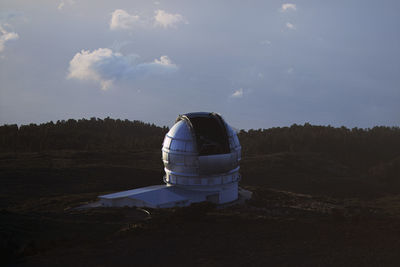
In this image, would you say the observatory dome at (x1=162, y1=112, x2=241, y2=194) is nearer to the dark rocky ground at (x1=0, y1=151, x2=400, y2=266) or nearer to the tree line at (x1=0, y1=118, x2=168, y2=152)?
the dark rocky ground at (x1=0, y1=151, x2=400, y2=266)

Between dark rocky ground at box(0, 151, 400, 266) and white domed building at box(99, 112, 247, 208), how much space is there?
1.44 metres

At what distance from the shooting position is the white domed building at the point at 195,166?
86.9 feet

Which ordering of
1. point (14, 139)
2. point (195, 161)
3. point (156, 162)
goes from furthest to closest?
point (14, 139), point (156, 162), point (195, 161)

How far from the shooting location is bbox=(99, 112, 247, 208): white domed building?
86.9 feet

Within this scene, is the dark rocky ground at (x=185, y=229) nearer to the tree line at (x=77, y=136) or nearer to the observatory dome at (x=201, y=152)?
the observatory dome at (x=201, y=152)

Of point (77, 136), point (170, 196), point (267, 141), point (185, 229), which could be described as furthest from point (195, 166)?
point (77, 136)

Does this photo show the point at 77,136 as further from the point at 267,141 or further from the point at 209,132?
the point at 209,132

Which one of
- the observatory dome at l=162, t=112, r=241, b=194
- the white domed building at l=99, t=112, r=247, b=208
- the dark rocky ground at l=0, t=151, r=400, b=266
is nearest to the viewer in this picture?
the dark rocky ground at l=0, t=151, r=400, b=266

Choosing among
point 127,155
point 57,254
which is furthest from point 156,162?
point 57,254

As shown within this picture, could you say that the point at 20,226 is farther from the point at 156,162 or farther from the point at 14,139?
the point at 14,139

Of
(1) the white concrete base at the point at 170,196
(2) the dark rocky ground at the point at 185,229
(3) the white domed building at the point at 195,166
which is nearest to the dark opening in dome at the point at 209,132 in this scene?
(3) the white domed building at the point at 195,166

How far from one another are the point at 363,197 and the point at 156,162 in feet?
69.6

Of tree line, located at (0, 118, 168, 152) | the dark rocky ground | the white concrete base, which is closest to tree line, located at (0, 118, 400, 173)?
tree line, located at (0, 118, 168, 152)

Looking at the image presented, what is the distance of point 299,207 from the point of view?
27719 mm
